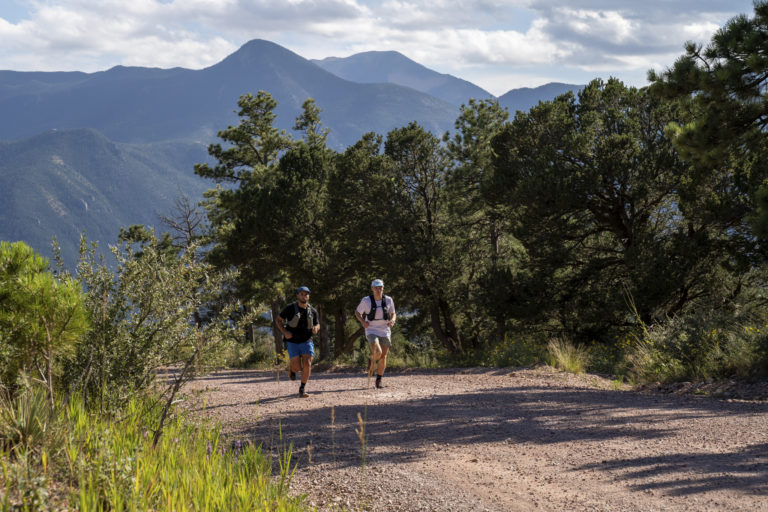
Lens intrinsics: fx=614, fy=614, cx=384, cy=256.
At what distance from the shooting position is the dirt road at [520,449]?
14.3 ft

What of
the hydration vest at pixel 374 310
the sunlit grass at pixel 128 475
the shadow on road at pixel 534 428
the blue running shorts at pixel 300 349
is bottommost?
the shadow on road at pixel 534 428

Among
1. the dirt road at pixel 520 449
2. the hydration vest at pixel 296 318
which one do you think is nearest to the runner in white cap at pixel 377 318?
the hydration vest at pixel 296 318

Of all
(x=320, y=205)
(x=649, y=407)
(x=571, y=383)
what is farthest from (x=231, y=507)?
(x=320, y=205)

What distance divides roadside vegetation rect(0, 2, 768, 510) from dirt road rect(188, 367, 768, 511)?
716 millimetres

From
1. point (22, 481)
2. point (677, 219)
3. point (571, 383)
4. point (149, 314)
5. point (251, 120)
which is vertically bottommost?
point (571, 383)

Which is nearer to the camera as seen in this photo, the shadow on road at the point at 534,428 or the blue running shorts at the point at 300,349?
the shadow on road at the point at 534,428

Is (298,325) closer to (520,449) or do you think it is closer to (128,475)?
(520,449)

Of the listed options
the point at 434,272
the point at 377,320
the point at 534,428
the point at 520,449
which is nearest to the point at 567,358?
the point at 377,320

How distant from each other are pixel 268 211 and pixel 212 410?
17.0 m

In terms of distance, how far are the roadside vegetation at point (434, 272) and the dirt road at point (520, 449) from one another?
72 cm

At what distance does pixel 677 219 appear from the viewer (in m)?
18.0

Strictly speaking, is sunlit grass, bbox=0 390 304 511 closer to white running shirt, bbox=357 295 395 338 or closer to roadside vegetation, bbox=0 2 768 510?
roadside vegetation, bbox=0 2 768 510

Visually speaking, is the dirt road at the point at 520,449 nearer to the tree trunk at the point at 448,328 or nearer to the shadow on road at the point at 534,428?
the shadow on road at the point at 534,428

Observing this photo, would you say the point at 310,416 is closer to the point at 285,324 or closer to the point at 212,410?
the point at 212,410
